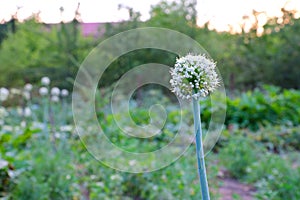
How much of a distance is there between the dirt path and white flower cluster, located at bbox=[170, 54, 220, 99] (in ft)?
7.37

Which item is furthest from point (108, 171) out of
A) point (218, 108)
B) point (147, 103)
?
point (147, 103)

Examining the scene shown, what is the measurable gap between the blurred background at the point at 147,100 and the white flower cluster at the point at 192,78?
173 centimetres

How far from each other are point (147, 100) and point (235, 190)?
313cm

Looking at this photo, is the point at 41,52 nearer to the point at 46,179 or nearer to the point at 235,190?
the point at 46,179

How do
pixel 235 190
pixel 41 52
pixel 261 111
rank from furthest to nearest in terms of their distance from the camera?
pixel 41 52, pixel 261 111, pixel 235 190

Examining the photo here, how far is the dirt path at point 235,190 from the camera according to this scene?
3074 mm

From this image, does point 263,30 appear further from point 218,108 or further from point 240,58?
point 218,108

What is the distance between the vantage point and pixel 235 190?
3.27m

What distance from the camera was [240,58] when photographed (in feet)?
27.8

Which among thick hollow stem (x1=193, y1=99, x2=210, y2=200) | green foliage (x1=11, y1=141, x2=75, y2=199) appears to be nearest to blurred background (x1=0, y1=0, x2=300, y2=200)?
green foliage (x1=11, y1=141, x2=75, y2=199)

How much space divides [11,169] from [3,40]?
6.42 metres

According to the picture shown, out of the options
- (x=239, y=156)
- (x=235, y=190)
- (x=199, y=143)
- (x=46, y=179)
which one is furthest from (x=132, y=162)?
(x=199, y=143)

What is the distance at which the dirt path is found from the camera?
3.07 m

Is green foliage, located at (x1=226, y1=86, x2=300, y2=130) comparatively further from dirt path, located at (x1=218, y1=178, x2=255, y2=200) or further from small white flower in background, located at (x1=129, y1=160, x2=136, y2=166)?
small white flower in background, located at (x1=129, y1=160, x2=136, y2=166)
